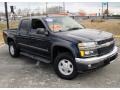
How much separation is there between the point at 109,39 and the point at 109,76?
1.03 metres

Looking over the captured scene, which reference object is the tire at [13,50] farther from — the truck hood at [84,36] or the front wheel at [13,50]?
the truck hood at [84,36]

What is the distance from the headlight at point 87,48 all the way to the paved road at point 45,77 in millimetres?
777

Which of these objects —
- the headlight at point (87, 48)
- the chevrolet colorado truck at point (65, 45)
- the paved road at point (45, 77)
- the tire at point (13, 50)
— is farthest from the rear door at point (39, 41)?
A: the tire at point (13, 50)

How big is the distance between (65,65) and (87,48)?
32.9 inches

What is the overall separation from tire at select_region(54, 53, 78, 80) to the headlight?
1.22ft

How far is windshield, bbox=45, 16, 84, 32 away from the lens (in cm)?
624

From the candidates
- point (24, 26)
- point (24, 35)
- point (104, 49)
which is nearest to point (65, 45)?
point (104, 49)

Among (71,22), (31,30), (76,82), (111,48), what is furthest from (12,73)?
(111,48)

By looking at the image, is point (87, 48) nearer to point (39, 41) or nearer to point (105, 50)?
point (105, 50)

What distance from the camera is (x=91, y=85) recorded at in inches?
206

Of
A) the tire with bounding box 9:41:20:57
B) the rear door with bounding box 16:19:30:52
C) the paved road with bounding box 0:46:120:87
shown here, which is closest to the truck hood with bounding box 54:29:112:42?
the paved road with bounding box 0:46:120:87

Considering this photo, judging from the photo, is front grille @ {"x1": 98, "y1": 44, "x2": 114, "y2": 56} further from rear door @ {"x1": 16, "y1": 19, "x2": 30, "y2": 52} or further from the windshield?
rear door @ {"x1": 16, "y1": 19, "x2": 30, "y2": 52}

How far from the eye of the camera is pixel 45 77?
19.4 feet

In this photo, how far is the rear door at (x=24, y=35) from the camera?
7097mm
